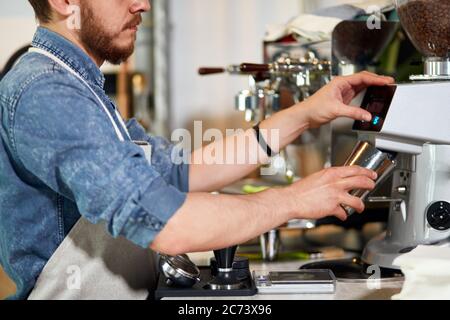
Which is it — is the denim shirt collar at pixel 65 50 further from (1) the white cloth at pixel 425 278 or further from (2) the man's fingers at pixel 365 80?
(1) the white cloth at pixel 425 278

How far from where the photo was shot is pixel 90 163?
104 cm

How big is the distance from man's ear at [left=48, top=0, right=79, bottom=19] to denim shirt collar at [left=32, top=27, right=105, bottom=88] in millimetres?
35

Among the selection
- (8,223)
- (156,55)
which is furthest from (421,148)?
(156,55)

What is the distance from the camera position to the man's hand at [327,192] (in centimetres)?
116

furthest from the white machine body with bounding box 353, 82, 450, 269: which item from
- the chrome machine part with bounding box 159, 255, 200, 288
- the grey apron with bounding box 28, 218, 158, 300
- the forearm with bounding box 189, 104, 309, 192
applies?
the grey apron with bounding box 28, 218, 158, 300

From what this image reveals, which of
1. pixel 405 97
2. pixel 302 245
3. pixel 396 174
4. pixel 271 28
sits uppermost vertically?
pixel 271 28

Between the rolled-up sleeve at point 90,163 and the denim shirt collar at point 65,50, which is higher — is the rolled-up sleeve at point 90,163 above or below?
below

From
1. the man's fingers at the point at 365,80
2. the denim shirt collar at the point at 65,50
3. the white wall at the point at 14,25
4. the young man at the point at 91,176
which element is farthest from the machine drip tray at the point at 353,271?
the white wall at the point at 14,25

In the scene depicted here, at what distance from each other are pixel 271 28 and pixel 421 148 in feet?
2.42

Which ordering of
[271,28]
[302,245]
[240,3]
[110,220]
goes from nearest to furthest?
[110,220], [302,245], [271,28], [240,3]

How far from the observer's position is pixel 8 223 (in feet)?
4.02

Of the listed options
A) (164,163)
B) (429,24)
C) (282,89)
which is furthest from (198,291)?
(282,89)

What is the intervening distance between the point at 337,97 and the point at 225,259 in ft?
1.24
